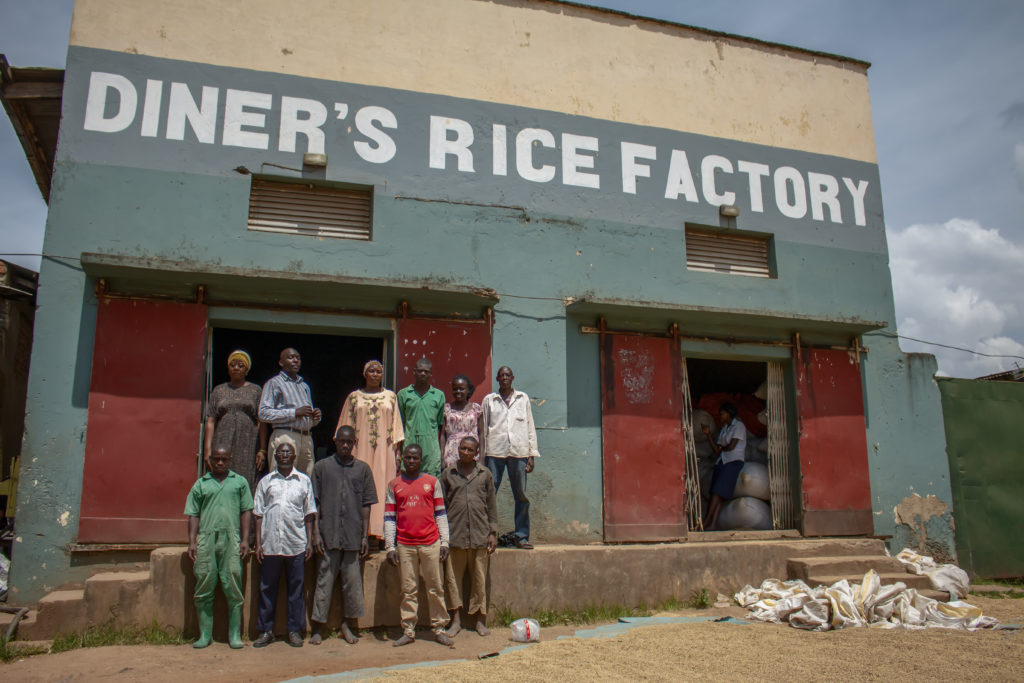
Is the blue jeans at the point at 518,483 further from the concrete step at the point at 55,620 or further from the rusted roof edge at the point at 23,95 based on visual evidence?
the rusted roof edge at the point at 23,95

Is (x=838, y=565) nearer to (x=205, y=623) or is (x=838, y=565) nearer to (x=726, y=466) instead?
(x=726, y=466)

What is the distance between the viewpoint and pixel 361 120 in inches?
317

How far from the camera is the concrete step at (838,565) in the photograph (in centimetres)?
778

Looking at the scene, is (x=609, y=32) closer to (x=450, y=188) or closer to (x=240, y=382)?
(x=450, y=188)

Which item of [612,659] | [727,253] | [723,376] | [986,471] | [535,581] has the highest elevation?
[727,253]

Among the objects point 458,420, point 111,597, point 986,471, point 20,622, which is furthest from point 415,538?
point 986,471

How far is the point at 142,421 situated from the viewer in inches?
268

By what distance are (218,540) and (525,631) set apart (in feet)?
7.96

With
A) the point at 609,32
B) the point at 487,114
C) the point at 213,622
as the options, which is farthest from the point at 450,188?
the point at 213,622

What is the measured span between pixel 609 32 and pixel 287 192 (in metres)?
4.23

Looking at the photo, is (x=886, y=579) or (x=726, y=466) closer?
(x=886, y=579)

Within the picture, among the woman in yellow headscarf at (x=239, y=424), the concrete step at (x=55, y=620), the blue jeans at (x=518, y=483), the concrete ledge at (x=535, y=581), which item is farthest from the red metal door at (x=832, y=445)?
the concrete step at (x=55, y=620)

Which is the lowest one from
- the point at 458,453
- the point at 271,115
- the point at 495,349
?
the point at 458,453

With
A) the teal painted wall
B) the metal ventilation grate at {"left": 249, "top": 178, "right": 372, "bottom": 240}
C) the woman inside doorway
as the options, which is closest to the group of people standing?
the teal painted wall
